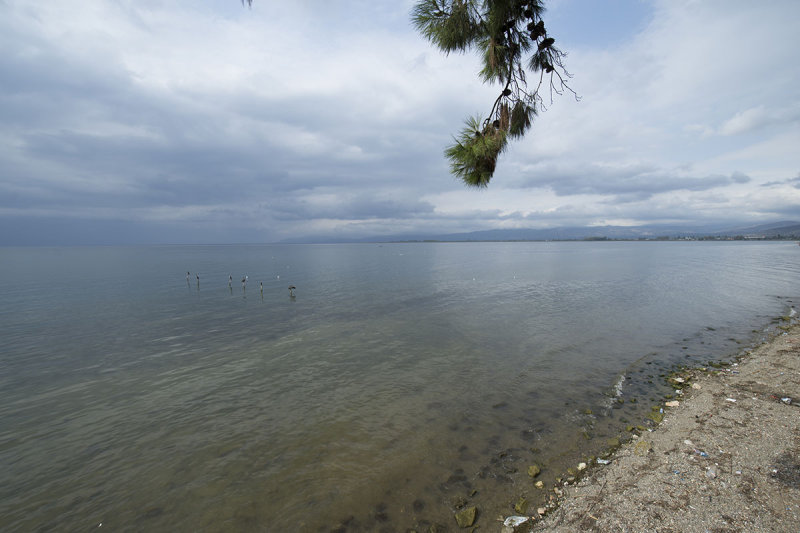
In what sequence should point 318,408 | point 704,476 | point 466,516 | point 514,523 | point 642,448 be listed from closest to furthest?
point 514,523
point 704,476
point 466,516
point 642,448
point 318,408

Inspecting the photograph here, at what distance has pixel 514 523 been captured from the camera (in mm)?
6055

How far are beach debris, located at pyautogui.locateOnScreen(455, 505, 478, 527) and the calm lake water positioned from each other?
0.15m

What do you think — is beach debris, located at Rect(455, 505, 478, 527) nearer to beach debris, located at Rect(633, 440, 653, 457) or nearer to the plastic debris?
the plastic debris

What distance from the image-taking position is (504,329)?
20641 mm

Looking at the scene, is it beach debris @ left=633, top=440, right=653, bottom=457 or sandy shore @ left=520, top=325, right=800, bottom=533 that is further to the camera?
beach debris @ left=633, top=440, right=653, bottom=457

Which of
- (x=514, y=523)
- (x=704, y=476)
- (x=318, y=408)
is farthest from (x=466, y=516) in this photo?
(x=318, y=408)

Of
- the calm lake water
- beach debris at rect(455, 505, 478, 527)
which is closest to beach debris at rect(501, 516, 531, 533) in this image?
the calm lake water

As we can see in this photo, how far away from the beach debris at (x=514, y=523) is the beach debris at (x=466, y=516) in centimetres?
59

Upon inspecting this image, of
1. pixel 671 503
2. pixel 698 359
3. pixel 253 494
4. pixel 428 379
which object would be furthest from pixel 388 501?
pixel 698 359

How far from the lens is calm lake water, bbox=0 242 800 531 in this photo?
719cm

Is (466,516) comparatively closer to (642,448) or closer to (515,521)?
(515,521)

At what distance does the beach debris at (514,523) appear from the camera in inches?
233

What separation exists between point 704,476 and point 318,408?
9.96m

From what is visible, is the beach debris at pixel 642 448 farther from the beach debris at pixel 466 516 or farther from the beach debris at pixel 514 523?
the beach debris at pixel 466 516
